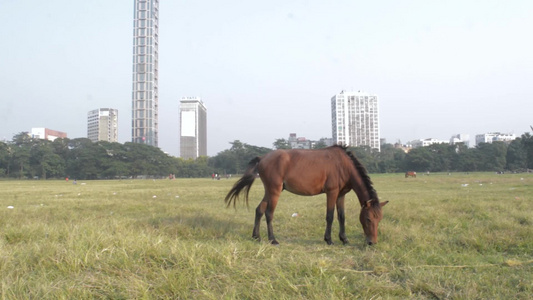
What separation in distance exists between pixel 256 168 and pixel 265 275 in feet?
10.5

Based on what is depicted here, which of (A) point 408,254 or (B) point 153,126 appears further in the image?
(B) point 153,126

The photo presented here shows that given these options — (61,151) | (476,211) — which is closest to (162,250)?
(476,211)

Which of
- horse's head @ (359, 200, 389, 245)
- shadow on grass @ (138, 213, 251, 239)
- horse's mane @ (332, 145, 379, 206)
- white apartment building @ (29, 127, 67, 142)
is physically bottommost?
shadow on grass @ (138, 213, 251, 239)

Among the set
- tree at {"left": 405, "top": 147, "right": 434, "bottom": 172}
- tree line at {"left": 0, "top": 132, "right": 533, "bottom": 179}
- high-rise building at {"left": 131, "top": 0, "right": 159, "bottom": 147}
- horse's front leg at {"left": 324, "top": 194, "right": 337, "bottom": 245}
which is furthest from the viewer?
high-rise building at {"left": 131, "top": 0, "right": 159, "bottom": 147}

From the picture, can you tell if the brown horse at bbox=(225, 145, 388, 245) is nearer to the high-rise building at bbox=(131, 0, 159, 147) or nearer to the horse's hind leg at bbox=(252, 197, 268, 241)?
the horse's hind leg at bbox=(252, 197, 268, 241)

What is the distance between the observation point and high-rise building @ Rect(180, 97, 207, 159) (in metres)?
117

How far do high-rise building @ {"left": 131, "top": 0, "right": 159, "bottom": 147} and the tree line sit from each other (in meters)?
17.1

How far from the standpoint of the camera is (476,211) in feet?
25.0

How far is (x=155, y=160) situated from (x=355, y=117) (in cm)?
7963

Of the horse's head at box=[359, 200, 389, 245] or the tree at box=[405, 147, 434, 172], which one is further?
the tree at box=[405, 147, 434, 172]

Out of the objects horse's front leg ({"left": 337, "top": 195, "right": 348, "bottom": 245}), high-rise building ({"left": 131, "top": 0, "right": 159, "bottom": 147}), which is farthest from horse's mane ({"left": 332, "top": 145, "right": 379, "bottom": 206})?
high-rise building ({"left": 131, "top": 0, "right": 159, "bottom": 147})

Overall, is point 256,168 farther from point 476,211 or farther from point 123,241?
point 476,211

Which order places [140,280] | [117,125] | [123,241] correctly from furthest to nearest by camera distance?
[117,125], [123,241], [140,280]

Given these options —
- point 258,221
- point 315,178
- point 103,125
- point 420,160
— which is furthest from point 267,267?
point 103,125
